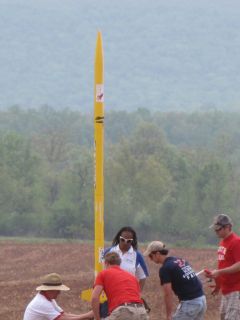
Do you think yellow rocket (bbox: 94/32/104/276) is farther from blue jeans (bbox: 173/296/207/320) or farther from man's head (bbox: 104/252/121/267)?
man's head (bbox: 104/252/121/267)

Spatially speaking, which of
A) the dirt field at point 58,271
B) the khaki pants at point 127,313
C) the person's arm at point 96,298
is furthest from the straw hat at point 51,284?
the dirt field at point 58,271

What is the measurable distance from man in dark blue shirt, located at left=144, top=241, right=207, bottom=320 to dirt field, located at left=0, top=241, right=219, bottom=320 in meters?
9.30

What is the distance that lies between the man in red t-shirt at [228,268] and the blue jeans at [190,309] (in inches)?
18.1

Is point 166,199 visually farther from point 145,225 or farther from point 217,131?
point 217,131

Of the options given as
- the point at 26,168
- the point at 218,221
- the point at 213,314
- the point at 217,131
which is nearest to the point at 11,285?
the point at 213,314

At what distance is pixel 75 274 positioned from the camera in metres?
35.5

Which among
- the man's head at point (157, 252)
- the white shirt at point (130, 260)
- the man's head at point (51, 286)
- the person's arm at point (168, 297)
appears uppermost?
the man's head at point (157, 252)

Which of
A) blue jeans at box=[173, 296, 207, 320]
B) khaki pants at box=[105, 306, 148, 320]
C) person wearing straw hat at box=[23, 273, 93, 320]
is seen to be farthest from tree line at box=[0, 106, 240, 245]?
person wearing straw hat at box=[23, 273, 93, 320]

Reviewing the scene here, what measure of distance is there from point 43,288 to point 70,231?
156 feet

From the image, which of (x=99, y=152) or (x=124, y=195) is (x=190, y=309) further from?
(x=124, y=195)

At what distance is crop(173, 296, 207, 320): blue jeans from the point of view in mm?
12219

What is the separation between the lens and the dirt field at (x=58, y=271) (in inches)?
956

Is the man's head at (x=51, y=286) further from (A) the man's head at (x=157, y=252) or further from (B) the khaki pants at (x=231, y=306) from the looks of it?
(B) the khaki pants at (x=231, y=306)

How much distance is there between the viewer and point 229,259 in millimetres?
12727
